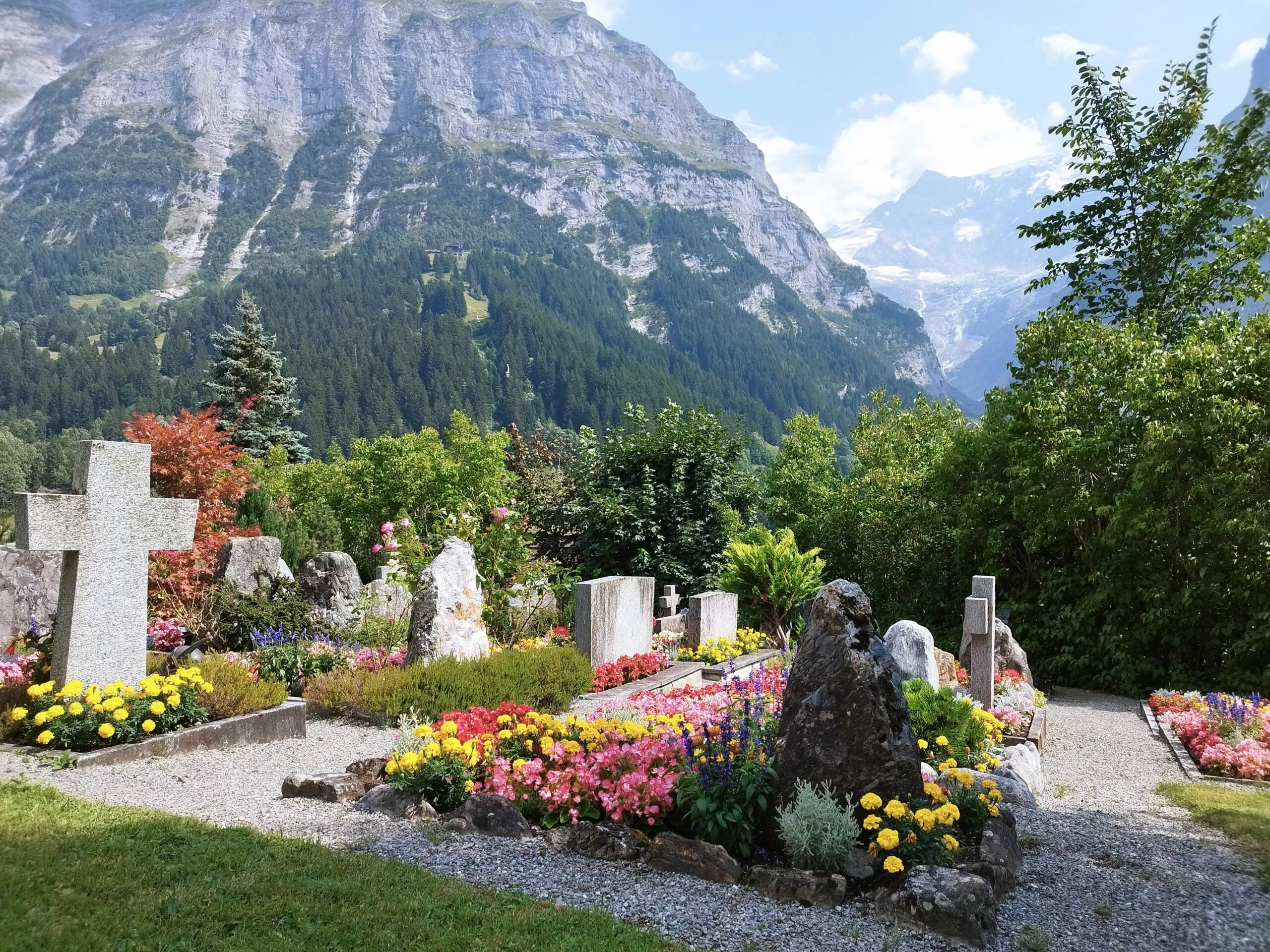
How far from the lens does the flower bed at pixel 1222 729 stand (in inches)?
315

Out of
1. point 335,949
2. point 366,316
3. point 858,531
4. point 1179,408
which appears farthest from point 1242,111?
point 366,316

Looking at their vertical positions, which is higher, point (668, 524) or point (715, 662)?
point (668, 524)

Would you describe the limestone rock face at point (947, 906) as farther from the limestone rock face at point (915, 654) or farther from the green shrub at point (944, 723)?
the limestone rock face at point (915, 654)

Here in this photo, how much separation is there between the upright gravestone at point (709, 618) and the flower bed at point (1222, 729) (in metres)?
5.84

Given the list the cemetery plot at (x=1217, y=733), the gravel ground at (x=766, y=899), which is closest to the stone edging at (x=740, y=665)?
the gravel ground at (x=766, y=899)

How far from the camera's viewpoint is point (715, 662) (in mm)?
11594

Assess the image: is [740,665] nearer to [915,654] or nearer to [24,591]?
[915,654]

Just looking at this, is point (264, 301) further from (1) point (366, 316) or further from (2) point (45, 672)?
(2) point (45, 672)

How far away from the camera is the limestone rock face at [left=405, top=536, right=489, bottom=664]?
9.09 metres

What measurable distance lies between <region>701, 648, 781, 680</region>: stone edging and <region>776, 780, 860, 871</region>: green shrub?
5374 mm

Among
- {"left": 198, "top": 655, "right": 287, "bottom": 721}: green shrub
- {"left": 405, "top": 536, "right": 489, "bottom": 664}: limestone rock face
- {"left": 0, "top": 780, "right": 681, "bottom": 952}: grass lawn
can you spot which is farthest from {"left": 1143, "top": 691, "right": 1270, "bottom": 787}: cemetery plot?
{"left": 198, "top": 655, "right": 287, "bottom": 721}: green shrub

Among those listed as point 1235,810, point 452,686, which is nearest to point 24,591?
point 452,686

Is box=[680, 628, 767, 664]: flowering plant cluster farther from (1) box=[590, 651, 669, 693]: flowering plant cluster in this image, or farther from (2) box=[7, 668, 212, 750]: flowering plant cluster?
(2) box=[7, 668, 212, 750]: flowering plant cluster

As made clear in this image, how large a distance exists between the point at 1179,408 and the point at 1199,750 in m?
5.25
